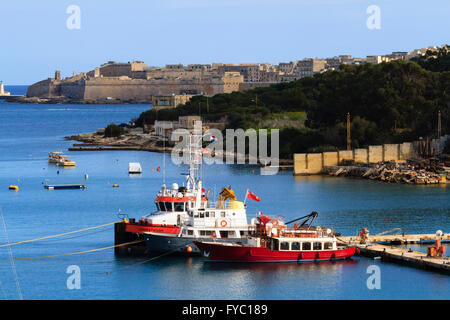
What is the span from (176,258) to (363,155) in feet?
118

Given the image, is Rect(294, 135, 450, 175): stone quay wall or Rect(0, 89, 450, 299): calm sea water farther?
Rect(294, 135, 450, 175): stone quay wall

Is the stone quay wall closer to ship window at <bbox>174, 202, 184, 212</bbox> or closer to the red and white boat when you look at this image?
ship window at <bbox>174, 202, 184, 212</bbox>

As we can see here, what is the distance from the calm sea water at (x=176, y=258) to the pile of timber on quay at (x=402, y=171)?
205cm

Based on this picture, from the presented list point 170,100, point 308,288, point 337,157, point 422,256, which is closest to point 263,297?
point 308,288

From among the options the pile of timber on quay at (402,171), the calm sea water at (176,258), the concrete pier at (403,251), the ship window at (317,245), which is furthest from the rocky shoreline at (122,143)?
the ship window at (317,245)

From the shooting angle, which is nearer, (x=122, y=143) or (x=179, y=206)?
(x=179, y=206)

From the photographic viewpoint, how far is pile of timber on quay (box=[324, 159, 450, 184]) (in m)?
63.5

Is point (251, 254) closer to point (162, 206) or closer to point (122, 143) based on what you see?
point (162, 206)

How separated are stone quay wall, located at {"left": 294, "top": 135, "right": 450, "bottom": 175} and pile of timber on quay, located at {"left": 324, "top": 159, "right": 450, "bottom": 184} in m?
0.90

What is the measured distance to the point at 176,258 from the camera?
36219mm

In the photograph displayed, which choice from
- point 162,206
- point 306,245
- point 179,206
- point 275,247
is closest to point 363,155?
point 179,206

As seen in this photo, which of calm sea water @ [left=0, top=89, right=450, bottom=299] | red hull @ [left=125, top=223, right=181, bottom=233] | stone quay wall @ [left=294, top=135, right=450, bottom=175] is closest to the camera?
calm sea water @ [left=0, top=89, right=450, bottom=299]

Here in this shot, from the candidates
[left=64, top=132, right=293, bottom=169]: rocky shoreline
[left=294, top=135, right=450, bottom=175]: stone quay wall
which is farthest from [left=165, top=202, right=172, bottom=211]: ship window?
[left=64, top=132, right=293, bottom=169]: rocky shoreline

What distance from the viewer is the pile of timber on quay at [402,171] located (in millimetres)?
63469
